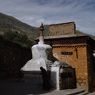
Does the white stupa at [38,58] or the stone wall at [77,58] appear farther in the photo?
the stone wall at [77,58]

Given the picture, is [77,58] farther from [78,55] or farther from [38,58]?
[38,58]

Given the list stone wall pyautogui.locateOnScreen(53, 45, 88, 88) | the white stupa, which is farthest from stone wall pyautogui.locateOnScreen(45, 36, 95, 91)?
the white stupa

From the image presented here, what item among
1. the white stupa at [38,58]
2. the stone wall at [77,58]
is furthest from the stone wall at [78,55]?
the white stupa at [38,58]

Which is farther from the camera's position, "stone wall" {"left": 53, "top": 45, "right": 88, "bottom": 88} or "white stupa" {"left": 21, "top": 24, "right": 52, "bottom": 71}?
"stone wall" {"left": 53, "top": 45, "right": 88, "bottom": 88}

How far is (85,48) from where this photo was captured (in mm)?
24312

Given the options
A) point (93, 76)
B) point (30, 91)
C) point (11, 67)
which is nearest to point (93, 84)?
point (93, 76)

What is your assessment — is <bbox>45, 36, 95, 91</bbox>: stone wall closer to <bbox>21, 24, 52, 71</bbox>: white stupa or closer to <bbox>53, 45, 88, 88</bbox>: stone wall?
<bbox>53, 45, 88, 88</bbox>: stone wall

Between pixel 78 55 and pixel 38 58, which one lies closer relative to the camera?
pixel 38 58

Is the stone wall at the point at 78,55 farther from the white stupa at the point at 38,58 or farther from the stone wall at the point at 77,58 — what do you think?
the white stupa at the point at 38,58

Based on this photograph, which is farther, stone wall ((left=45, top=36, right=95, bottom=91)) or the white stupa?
stone wall ((left=45, top=36, right=95, bottom=91))

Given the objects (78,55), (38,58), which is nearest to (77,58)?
(78,55)

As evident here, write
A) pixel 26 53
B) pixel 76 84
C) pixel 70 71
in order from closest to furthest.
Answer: pixel 70 71
pixel 76 84
pixel 26 53

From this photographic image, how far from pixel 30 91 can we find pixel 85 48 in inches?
338

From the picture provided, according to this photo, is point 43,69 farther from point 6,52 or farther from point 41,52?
point 6,52
